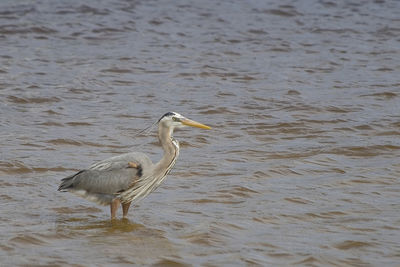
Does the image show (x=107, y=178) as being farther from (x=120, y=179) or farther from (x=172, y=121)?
(x=172, y=121)

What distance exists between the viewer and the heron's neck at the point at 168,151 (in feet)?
25.5

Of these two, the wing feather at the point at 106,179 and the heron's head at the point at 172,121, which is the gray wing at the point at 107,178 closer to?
the wing feather at the point at 106,179

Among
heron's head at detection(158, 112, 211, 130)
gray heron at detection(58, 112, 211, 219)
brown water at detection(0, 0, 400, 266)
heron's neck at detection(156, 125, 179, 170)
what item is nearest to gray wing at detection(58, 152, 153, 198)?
gray heron at detection(58, 112, 211, 219)

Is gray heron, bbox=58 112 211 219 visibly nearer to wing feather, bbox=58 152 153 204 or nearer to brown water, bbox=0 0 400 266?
wing feather, bbox=58 152 153 204

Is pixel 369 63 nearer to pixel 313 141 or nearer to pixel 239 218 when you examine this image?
pixel 313 141

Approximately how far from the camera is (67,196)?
8375 mm

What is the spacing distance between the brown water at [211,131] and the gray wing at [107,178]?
32 centimetres

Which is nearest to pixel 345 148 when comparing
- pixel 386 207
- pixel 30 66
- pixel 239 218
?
pixel 386 207

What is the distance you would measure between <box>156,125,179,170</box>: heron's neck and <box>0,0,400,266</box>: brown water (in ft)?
1.62

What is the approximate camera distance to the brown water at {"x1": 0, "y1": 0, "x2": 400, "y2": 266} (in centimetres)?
708

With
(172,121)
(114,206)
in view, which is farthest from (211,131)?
(114,206)

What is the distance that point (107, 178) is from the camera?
25.0 feet

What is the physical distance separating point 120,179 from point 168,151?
1.78 ft

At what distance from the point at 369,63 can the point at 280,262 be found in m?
9.46
